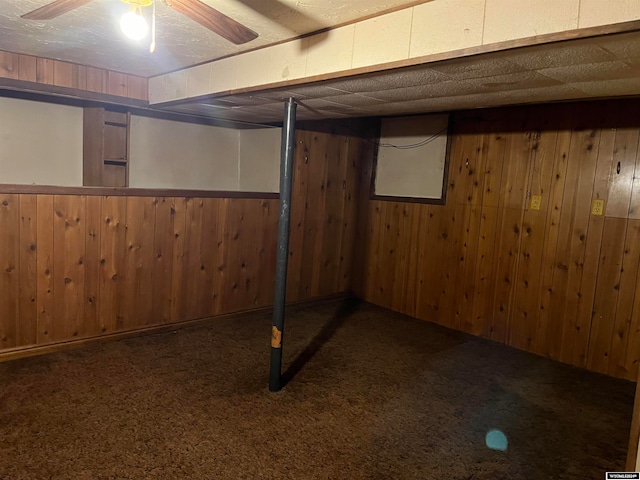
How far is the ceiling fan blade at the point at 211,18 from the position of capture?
1631mm

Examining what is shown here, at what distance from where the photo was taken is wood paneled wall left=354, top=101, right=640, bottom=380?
3.32m

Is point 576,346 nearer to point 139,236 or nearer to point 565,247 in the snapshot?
point 565,247

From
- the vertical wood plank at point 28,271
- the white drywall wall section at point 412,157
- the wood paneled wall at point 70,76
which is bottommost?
the vertical wood plank at point 28,271

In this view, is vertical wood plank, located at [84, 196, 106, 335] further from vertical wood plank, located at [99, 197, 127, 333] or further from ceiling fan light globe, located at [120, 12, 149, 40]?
ceiling fan light globe, located at [120, 12, 149, 40]

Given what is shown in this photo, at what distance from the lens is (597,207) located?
3.43 metres

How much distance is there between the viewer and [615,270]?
11.0ft

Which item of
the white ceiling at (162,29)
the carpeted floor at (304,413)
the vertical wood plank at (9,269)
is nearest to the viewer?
the white ceiling at (162,29)

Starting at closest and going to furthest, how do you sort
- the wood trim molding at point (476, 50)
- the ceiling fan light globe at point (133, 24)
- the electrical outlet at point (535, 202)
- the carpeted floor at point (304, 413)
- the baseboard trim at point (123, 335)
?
the wood trim molding at point (476, 50)
the ceiling fan light globe at point (133, 24)
the carpeted floor at point (304, 413)
the baseboard trim at point (123, 335)
the electrical outlet at point (535, 202)

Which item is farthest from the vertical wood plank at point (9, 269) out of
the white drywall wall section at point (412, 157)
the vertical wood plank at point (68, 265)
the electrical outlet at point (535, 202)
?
the electrical outlet at point (535, 202)

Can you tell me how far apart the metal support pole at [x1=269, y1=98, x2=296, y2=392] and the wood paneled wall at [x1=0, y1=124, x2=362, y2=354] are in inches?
53.2

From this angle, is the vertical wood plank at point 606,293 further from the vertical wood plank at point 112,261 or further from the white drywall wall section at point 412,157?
the vertical wood plank at point 112,261

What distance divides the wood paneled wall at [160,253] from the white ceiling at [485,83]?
3.68 ft

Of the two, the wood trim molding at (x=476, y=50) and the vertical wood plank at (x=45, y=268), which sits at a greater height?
the wood trim molding at (x=476, y=50)

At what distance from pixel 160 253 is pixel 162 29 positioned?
192 cm
